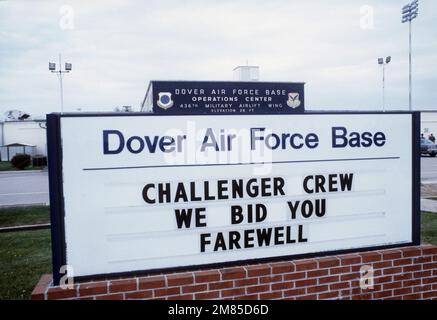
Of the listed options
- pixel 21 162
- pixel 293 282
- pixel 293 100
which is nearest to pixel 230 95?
pixel 293 100

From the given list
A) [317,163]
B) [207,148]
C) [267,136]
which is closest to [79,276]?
[207,148]

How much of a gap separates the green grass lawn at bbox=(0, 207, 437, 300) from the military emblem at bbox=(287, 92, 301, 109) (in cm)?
1370

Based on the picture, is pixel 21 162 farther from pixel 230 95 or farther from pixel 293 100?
pixel 293 100

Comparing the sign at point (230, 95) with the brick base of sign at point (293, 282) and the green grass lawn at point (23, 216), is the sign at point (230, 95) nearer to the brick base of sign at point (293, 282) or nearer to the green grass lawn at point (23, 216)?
the green grass lawn at point (23, 216)

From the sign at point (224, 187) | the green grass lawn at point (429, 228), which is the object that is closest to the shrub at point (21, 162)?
the green grass lawn at point (429, 228)

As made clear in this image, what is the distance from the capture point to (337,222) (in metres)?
3.76

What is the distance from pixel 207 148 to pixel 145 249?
1.05m

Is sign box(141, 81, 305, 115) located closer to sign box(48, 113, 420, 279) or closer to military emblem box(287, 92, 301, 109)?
military emblem box(287, 92, 301, 109)

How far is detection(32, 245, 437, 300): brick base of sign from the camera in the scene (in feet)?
10.3

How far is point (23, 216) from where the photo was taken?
970 centimetres

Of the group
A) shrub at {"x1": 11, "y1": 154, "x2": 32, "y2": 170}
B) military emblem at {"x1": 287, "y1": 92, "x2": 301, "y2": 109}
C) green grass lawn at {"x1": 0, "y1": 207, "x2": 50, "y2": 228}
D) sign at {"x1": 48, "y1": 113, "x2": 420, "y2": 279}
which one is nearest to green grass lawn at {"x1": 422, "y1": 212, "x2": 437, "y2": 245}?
sign at {"x1": 48, "y1": 113, "x2": 420, "y2": 279}
